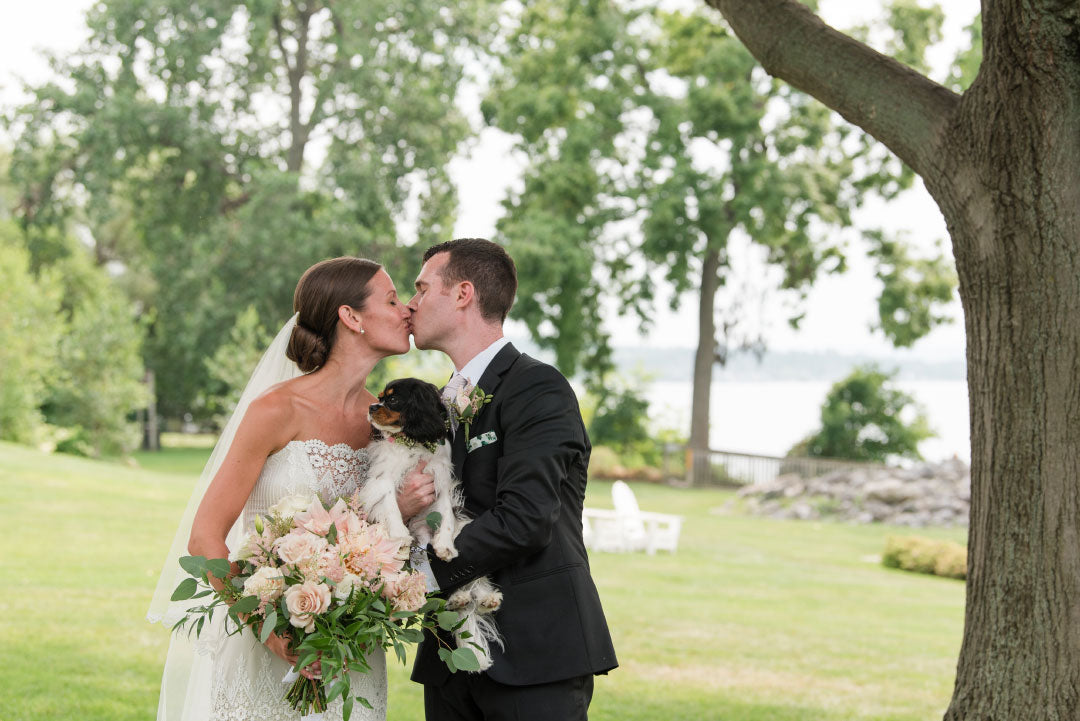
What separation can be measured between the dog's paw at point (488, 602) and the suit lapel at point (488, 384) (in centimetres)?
43

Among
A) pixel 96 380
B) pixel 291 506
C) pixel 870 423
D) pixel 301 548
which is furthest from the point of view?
pixel 870 423

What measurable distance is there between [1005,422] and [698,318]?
34.2 meters

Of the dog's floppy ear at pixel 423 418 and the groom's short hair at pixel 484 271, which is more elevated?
the groom's short hair at pixel 484 271

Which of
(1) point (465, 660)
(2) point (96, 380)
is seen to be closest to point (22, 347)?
(2) point (96, 380)

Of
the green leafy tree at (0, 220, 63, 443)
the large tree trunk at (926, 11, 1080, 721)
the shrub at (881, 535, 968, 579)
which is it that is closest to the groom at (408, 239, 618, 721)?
the large tree trunk at (926, 11, 1080, 721)

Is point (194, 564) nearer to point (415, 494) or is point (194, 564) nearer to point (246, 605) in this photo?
point (246, 605)

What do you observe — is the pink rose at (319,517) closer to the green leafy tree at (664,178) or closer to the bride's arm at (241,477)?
the bride's arm at (241,477)

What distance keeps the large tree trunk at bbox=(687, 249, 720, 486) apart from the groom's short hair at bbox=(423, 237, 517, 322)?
33726mm

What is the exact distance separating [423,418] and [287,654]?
0.94m

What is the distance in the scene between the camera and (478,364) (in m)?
3.88

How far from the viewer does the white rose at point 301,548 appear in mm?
3379

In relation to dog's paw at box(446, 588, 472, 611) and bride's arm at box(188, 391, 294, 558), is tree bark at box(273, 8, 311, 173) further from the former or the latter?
dog's paw at box(446, 588, 472, 611)

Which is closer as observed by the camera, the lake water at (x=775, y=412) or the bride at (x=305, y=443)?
the bride at (x=305, y=443)

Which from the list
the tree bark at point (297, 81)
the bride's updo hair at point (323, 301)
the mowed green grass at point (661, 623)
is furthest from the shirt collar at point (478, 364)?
the tree bark at point (297, 81)
